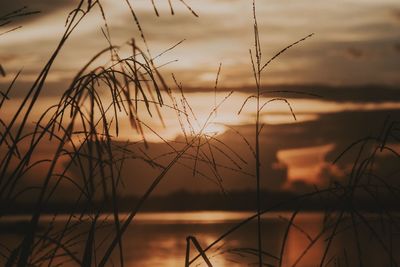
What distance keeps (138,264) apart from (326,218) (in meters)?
44.7

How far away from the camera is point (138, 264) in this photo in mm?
46031

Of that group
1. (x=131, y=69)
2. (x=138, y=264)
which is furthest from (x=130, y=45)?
(x=138, y=264)

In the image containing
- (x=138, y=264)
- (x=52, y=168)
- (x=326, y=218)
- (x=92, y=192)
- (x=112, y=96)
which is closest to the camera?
(x=52, y=168)

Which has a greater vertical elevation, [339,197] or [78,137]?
[78,137]

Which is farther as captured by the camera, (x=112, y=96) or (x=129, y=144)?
(x=129, y=144)

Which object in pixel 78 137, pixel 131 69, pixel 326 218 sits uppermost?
pixel 131 69

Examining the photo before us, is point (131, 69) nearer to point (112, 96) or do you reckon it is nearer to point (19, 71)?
point (112, 96)

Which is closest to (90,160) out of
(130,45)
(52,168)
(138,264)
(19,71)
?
(52,168)

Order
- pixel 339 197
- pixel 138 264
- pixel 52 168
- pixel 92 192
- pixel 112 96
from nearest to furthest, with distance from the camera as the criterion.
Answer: pixel 52 168 < pixel 92 192 < pixel 112 96 < pixel 339 197 < pixel 138 264

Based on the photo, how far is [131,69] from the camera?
191cm

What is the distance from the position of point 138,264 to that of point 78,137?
44960mm

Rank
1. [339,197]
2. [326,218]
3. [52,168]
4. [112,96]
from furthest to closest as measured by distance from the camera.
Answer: [326,218], [339,197], [112,96], [52,168]

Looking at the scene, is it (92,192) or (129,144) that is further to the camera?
(129,144)

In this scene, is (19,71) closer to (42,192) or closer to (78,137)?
(78,137)
